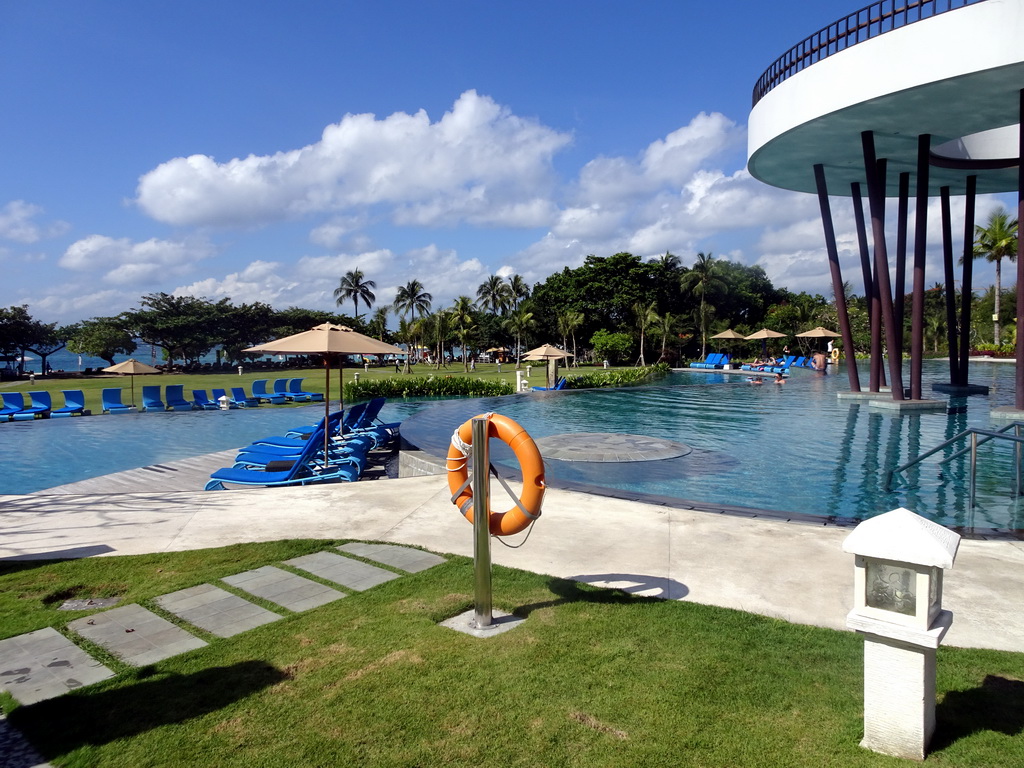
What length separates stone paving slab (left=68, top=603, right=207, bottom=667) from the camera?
3861 mm

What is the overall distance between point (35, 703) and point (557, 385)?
22288 millimetres

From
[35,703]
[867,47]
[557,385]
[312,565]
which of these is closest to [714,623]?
[312,565]

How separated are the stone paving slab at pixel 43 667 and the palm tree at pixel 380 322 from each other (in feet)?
182

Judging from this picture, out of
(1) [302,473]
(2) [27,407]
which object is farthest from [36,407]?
(1) [302,473]

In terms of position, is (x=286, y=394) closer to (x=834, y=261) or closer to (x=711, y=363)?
(x=834, y=261)

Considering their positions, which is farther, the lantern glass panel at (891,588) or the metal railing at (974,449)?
the metal railing at (974,449)

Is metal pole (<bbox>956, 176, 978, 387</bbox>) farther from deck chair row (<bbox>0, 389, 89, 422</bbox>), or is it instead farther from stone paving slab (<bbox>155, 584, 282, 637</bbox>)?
deck chair row (<bbox>0, 389, 89, 422</bbox>)

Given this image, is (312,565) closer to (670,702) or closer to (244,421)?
(670,702)

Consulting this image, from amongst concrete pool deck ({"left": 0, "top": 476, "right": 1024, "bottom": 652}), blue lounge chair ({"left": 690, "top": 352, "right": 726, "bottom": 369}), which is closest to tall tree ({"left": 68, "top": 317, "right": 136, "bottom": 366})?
blue lounge chair ({"left": 690, "top": 352, "right": 726, "bottom": 369})

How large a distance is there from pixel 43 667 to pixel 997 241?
5810cm

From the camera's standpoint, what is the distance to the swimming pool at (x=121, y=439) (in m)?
11.5

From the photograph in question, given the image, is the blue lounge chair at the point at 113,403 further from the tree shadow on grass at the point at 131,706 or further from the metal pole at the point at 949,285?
the metal pole at the point at 949,285

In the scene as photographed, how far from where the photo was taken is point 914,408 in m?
17.6

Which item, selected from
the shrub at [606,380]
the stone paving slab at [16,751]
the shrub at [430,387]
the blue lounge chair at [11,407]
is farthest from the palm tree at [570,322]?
the stone paving slab at [16,751]
